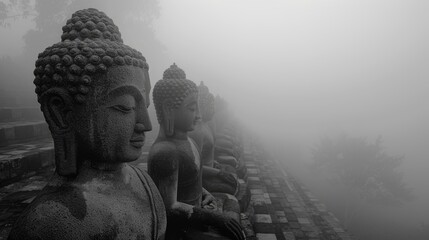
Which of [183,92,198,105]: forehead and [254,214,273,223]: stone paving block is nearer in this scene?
[183,92,198,105]: forehead

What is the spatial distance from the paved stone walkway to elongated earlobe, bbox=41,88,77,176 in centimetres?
427

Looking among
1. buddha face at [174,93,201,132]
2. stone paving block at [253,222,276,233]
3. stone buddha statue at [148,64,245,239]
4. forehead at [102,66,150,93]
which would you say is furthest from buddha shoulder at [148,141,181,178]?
stone paving block at [253,222,276,233]

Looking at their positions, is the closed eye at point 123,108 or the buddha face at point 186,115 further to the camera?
the buddha face at point 186,115

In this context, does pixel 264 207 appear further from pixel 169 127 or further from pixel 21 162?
pixel 21 162

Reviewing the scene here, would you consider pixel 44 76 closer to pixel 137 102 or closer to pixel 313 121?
pixel 137 102

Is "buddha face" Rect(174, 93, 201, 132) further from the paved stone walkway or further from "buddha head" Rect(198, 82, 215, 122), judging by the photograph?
the paved stone walkway

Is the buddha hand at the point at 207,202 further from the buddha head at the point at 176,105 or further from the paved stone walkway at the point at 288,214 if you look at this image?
the paved stone walkway at the point at 288,214

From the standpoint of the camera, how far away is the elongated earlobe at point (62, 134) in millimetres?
1665

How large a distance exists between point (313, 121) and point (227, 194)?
65044 millimetres

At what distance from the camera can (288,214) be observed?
747cm

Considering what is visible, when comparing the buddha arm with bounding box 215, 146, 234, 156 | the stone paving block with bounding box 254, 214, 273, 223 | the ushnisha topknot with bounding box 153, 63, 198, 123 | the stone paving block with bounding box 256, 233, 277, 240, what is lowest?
the stone paving block with bounding box 254, 214, 273, 223

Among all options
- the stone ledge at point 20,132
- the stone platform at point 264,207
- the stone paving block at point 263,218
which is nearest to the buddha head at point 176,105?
the stone platform at point 264,207

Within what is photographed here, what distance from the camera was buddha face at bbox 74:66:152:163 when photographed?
66.0 inches

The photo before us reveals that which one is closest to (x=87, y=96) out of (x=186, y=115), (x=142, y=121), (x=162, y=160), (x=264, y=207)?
(x=142, y=121)
